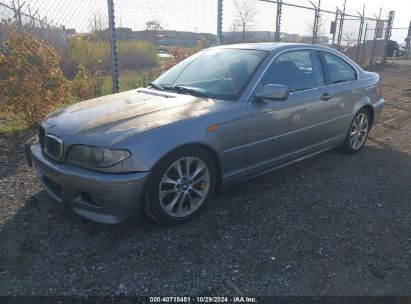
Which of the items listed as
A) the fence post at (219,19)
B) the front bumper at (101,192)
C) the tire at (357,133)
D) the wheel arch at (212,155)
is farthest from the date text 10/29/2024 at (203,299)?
the fence post at (219,19)

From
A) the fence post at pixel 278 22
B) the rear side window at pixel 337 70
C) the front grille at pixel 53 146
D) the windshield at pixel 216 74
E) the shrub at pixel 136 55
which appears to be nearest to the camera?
the front grille at pixel 53 146

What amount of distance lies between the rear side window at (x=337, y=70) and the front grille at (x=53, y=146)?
10.8ft

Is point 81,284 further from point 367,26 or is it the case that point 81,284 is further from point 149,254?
point 367,26

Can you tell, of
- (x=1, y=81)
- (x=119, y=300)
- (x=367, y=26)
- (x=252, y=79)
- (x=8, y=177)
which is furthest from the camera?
(x=367, y=26)

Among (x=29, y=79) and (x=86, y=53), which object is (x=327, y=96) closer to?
(x=29, y=79)

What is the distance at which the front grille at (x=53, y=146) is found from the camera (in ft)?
10.5

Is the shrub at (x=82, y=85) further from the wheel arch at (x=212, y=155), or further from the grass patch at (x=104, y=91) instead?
the wheel arch at (x=212, y=155)

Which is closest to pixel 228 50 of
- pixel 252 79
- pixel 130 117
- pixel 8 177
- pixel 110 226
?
pixel 252 79

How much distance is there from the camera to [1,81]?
5.61 m

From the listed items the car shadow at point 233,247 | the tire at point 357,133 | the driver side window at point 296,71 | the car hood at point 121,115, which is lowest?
the car shadow at point 233,247

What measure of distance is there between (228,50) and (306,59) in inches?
38.4

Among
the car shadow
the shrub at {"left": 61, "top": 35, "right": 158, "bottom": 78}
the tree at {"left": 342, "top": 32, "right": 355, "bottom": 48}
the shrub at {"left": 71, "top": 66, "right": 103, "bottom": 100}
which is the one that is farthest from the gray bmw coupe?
the tree at {"left": 342, "top": 32, "right": 355, "bottom": 48}

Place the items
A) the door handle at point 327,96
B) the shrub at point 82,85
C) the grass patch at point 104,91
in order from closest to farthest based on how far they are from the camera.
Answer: the door handle at point 327,96, the grass patch at point 104,91, the shrub at point 82,85

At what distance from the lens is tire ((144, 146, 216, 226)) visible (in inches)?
123
